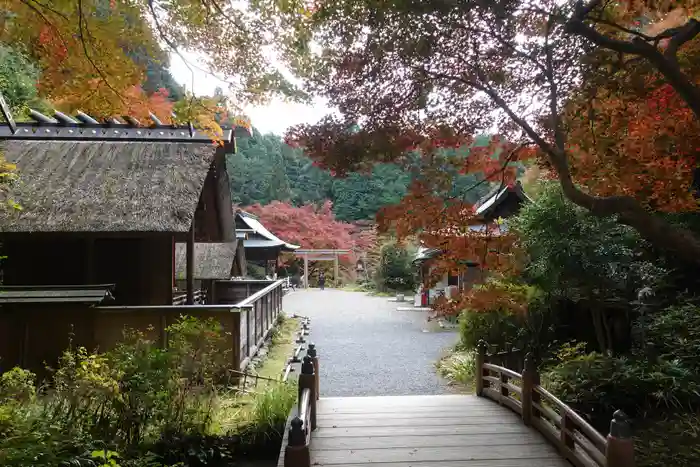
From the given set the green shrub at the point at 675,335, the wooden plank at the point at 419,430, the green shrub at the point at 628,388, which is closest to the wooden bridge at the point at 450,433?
the wooden plank at the point at 419,430

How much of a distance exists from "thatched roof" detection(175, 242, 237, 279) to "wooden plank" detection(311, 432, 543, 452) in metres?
10.5

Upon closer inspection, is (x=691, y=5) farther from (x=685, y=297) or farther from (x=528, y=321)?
(x=528, y=321)

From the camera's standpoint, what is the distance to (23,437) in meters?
3.74

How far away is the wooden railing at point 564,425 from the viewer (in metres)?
3.44

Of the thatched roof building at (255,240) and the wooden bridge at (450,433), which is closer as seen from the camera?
the wooden bridge at (450,433)

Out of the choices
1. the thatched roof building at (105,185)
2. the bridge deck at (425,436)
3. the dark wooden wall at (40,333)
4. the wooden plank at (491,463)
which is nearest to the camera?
the wooden plank at (491,463)

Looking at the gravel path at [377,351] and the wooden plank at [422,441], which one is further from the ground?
the wooden plank at [422,441]

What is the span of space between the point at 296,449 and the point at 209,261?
12.4 meters

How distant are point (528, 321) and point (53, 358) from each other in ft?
26.4

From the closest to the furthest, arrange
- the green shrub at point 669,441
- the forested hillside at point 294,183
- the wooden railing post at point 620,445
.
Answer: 1. the wooden railing post at point 620,445
2. the green shrub at point 669,441
3. the forested hillside at point 294,183

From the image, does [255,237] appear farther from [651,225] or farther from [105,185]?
[651,225]

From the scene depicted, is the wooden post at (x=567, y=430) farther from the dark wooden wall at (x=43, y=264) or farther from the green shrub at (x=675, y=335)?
the dark wooden wall at (x=43, y=264)

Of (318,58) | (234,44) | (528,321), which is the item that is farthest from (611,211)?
(528,321)

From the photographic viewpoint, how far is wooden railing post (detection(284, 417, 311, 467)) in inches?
137
